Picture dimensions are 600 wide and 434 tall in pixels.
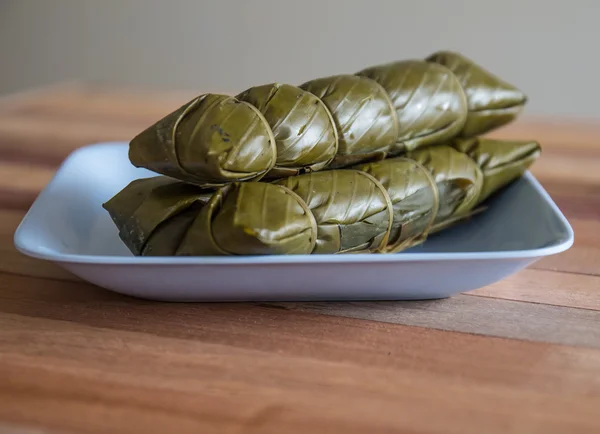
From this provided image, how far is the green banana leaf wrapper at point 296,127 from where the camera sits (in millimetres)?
696

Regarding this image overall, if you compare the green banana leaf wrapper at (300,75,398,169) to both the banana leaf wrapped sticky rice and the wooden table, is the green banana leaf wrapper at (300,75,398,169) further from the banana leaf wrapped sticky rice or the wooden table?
the wooden table

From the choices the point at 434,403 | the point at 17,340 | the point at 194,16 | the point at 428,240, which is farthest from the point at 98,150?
the point at 194,16

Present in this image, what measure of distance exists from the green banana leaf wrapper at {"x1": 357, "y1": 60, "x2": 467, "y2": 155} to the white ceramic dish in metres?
0.14

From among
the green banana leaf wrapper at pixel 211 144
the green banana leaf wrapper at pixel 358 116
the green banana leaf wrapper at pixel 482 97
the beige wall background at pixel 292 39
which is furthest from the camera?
the beige wall background at pixel 292 39

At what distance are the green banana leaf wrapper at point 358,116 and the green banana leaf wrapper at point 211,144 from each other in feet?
0.34

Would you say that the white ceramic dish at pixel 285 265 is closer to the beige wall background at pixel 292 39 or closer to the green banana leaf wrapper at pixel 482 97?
the green banana leaf wrapper at pixel 482 97

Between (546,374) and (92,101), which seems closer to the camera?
(546,374)

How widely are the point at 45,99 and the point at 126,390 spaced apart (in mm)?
1172

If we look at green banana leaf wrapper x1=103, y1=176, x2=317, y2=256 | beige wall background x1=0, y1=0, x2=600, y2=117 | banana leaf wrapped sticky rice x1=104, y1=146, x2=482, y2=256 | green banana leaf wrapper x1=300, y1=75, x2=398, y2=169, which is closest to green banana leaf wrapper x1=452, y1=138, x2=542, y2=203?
banana leaf wrapped sticky rice x1=104, y1=146, x2=482, y2=256

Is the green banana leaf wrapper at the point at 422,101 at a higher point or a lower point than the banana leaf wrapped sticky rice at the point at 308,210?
higher

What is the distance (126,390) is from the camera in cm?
55

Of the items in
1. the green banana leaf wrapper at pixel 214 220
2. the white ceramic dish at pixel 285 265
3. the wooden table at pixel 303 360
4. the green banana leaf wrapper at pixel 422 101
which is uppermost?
the green banana leaf wrapper at pixel 422 101

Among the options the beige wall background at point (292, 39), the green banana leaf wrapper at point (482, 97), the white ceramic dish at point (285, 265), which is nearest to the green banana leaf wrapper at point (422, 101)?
the green banana leaf wrapper at point (482, 97)

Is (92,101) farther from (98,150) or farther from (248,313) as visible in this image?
(248,313)
